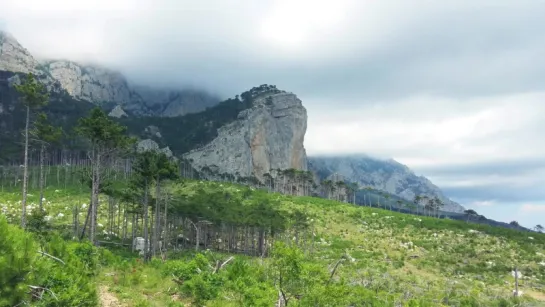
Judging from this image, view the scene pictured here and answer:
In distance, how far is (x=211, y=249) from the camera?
203 ft

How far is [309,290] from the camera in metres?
14.0

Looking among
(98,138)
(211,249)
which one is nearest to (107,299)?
(98,138)

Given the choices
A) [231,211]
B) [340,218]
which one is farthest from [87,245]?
[340,218]

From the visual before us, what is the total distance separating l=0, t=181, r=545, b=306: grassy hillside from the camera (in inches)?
641

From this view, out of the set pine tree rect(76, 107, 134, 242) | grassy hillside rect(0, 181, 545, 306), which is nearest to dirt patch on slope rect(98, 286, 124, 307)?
grassy hillside rect(0, 181, 545, 306)

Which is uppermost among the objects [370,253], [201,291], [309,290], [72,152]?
[72,152]

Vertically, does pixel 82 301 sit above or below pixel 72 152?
below

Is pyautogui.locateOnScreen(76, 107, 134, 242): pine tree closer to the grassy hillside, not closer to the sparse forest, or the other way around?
the sparse forest

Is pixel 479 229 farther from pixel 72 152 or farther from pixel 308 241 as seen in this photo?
pixel 72 152

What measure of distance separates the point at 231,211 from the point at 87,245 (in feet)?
134

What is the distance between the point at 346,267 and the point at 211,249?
22954mm

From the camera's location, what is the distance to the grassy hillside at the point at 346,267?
53.5 ft

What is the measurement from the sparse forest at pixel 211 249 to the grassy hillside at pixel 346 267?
0.11 meters

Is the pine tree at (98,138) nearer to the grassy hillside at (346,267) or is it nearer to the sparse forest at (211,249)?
the sparse forest at (211,249)
